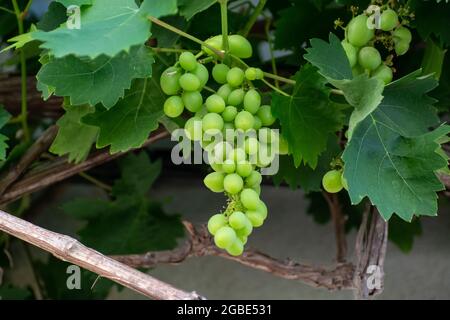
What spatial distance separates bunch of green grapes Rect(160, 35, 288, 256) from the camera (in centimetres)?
78

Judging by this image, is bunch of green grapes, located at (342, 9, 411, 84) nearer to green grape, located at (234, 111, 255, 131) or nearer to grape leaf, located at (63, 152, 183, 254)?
green grape, located at (234, 111, 255, 131)

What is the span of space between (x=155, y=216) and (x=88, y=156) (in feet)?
0.89

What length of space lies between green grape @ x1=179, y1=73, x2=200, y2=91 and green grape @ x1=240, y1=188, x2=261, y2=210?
0.42ft

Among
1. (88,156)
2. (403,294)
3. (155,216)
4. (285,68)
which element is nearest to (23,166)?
(88,156)

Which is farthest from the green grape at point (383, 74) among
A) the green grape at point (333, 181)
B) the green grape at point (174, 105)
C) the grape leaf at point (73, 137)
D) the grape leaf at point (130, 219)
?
the grape leaf at point (130, 219)

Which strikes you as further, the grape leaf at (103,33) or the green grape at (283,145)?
the green grape at (283,145)

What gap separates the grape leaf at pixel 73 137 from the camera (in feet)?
3.38

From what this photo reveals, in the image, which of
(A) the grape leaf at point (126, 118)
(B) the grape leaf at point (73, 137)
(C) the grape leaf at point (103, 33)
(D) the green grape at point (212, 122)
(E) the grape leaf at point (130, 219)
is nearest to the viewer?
(C) the grape leaf at point (103, 33)

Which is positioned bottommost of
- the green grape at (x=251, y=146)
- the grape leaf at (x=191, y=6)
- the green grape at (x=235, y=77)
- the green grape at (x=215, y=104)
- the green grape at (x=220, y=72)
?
the green grape at (x=251, y=146)

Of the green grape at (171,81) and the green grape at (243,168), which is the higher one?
the green grape at (171,81)

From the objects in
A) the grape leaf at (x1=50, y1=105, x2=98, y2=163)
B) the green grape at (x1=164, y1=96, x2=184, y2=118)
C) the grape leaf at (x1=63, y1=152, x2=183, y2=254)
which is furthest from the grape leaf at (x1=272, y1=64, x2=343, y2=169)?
the grape leaf at (x1=63, y1=152, x2=183, y2=254)

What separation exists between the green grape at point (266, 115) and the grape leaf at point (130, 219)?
50cm

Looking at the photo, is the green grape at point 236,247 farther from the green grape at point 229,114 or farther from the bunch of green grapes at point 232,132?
the green grape at point 229,114

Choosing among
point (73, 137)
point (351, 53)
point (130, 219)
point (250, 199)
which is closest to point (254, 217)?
point (250, 199)
